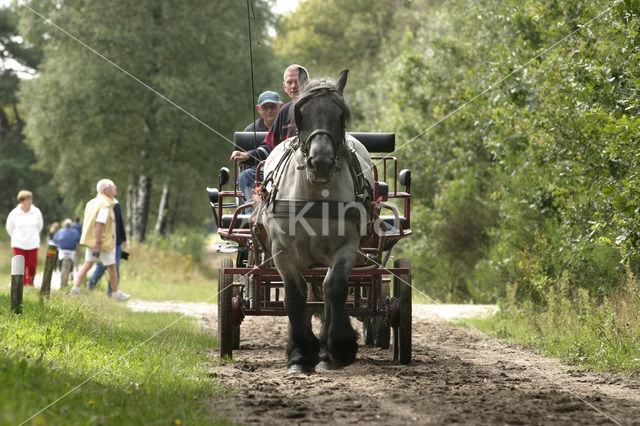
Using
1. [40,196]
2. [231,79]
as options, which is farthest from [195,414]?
[40,196]

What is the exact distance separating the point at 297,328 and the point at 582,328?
3410 millimetres

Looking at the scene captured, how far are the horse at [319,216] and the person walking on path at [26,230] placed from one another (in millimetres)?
6384

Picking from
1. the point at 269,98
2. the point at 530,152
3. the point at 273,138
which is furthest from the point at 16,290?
the point at 530,152

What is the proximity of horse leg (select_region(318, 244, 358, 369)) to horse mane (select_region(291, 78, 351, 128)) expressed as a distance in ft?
3.56

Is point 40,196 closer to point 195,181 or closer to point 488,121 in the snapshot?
point 195,181

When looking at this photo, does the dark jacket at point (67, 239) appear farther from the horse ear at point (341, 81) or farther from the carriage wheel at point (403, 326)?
the horse ear at point (341, 81)

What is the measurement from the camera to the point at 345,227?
619cm

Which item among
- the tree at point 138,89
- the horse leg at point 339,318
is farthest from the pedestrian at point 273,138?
the tree at point 138,89

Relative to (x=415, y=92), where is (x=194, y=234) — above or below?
below

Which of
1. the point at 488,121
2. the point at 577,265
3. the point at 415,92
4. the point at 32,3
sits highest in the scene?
the point at 32,3

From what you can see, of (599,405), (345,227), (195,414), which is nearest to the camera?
(195,414)

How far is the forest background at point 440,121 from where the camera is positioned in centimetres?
923

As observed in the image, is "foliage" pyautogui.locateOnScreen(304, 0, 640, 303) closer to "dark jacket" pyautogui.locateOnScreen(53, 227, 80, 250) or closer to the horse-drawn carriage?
the horse-drawn carriage

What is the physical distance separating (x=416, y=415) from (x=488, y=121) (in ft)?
28.9
